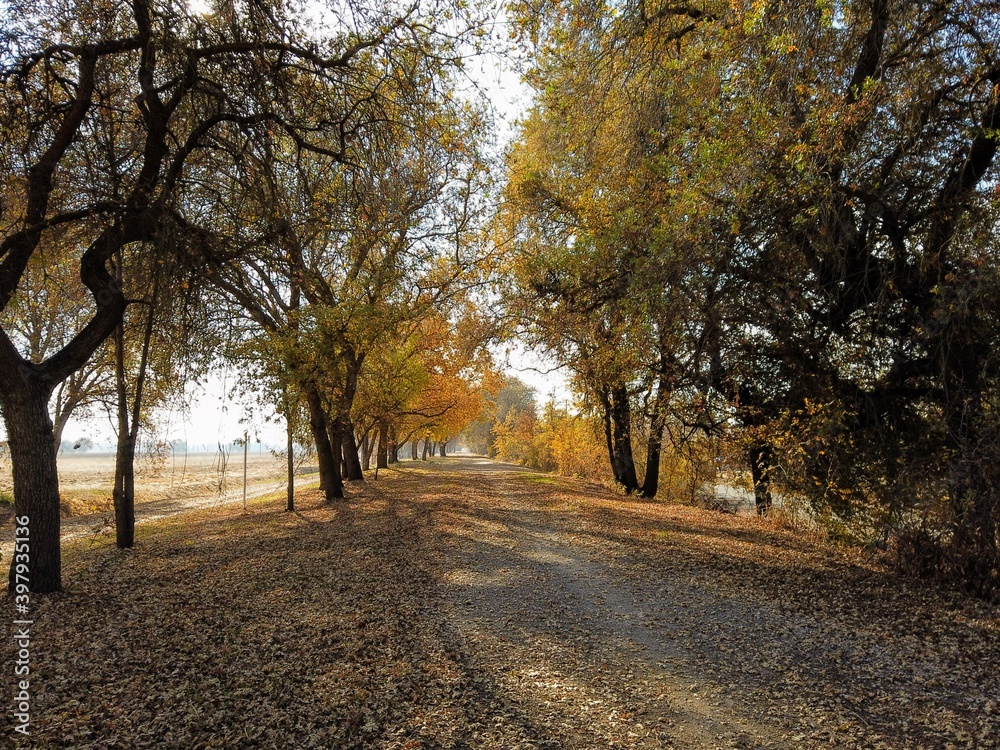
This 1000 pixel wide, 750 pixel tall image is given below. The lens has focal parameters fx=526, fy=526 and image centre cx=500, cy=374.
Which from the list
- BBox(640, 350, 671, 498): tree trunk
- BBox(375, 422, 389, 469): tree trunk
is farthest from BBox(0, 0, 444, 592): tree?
BBox(375, 422, 389, 469): tree trunk

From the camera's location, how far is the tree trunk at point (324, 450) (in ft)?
47.8

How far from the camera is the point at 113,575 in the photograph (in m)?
7.24

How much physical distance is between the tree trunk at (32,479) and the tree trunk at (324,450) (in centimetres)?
802

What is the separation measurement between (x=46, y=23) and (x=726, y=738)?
29.0 ft

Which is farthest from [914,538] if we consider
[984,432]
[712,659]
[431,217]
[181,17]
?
[431,217]

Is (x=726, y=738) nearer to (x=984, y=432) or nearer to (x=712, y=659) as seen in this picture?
(x=712, y=659)

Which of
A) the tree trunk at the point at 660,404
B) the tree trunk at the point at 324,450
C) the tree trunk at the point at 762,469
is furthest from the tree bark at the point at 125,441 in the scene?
the tree trunk at the point at 762,469

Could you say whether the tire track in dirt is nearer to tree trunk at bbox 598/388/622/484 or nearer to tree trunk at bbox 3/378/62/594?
tree trunk at bbox 3/378/62/594

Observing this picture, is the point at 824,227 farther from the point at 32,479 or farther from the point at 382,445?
the point at 382,445

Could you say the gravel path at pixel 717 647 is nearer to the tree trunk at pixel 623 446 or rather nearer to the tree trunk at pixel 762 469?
the tree trunk at pixel 762 469

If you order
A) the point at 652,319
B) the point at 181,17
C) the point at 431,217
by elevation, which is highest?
the point at 431,217

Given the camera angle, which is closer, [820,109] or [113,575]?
[820,109]

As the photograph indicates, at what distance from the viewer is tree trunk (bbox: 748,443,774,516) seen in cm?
1007

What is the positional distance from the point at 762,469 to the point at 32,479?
11.5 metres
